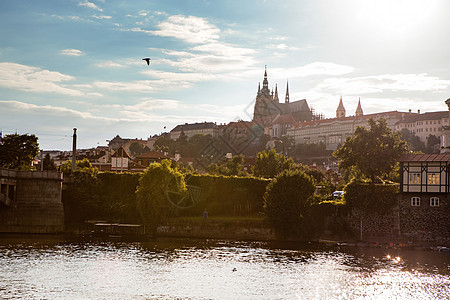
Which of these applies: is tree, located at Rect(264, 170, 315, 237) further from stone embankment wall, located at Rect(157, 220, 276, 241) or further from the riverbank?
stone embankment wall, located at Rect(157, 220, 276, 241)

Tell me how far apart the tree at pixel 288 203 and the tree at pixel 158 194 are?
40.2 ft

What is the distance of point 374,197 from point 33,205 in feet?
131

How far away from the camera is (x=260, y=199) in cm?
7994

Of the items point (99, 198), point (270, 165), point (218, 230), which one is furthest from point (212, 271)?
point (270, 165)

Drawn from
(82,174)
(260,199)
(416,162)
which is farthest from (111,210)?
(416,162)

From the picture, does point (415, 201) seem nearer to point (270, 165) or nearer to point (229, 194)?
point (229, 194)

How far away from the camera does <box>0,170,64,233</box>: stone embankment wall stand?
68.6 m

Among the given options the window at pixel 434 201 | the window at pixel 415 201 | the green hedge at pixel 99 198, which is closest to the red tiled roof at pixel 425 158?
the window at pixel 434 201

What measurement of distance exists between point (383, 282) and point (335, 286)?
428 centimetres

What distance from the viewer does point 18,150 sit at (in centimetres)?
9025

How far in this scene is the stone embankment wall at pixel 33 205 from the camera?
68.6 metres

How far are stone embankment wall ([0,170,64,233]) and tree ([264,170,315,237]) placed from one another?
2568 centimetres

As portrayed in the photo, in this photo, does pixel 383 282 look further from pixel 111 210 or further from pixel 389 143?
pixel 111 210

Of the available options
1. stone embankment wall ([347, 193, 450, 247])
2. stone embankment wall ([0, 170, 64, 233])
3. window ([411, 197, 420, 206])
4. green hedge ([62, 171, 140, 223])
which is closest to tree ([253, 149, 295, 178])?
green hedge ([62, 171, 140, 223])
